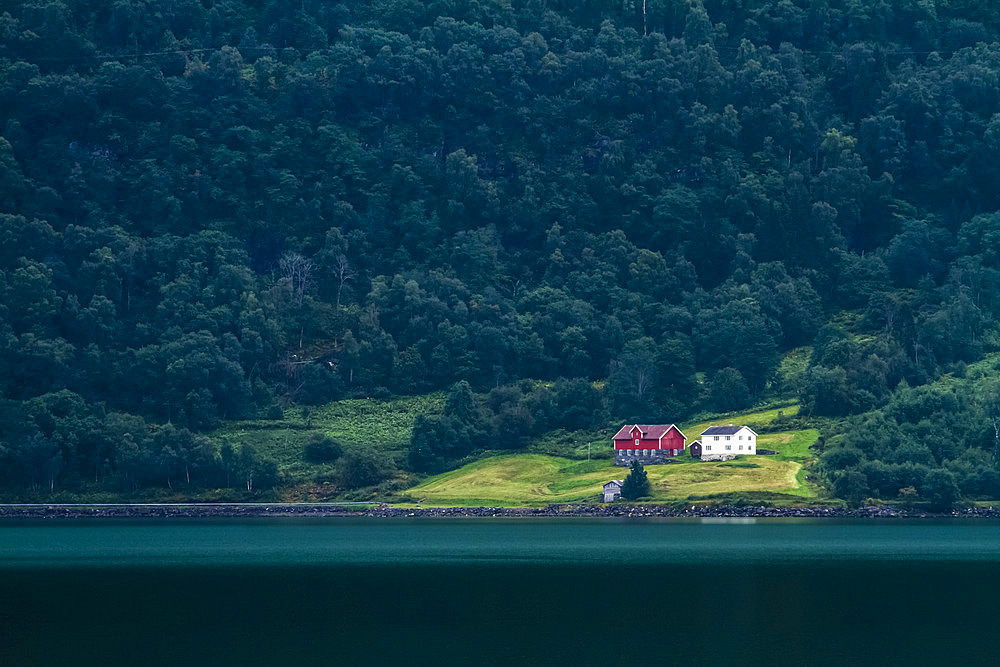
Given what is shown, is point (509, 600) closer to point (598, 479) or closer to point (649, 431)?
point (598, 479)

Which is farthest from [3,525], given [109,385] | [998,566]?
[998,566]

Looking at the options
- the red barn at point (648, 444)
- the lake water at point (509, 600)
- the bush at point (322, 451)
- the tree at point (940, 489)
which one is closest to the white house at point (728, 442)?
the red barn at point (648, 444)

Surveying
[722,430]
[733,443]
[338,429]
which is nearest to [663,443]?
[722,430]

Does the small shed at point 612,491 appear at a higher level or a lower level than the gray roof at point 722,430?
lower

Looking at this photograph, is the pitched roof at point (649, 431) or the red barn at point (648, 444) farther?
the pitched roof at point (649, 431)

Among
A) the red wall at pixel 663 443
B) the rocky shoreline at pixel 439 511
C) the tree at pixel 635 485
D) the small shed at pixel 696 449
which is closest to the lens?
the rocky shoreline at pixel 439 511

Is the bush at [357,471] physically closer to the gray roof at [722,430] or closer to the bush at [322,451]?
the bush at [322,451]
